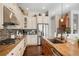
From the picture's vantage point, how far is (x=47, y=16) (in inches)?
89.3

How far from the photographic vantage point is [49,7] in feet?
7.34

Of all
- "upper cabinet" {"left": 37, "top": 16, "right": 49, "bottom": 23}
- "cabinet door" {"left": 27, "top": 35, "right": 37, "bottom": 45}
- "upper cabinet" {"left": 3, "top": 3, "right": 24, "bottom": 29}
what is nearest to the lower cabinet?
"cabinet door" {"left": 27, "top": 35, "right": 37, "bottom": 45}

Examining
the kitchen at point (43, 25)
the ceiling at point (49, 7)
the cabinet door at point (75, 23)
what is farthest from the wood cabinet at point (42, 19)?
the cabinet door at point (75, 23)

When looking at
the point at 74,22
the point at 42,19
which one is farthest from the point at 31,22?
the point at 74,22

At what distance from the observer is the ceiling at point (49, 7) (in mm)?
2150

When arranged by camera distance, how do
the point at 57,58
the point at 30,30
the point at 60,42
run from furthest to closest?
the point at 60,42 < the point at 30,30 < the point at 57,58

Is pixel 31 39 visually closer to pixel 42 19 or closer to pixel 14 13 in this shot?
pixel 42 19

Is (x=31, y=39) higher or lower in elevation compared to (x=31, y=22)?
lower

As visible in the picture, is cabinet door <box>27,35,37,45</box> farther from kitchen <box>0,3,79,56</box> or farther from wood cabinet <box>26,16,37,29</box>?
wood cabinet <box>26,16,37,29</box>

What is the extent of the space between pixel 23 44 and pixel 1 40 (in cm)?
50

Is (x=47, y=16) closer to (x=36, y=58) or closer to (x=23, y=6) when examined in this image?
(x=23, y=6)

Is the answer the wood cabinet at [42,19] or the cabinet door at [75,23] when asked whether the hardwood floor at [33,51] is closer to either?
the wood cabinet at [42,19]

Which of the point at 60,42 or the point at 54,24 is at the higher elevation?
the point at 54,24

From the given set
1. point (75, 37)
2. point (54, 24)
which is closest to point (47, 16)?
point (54, 24)
